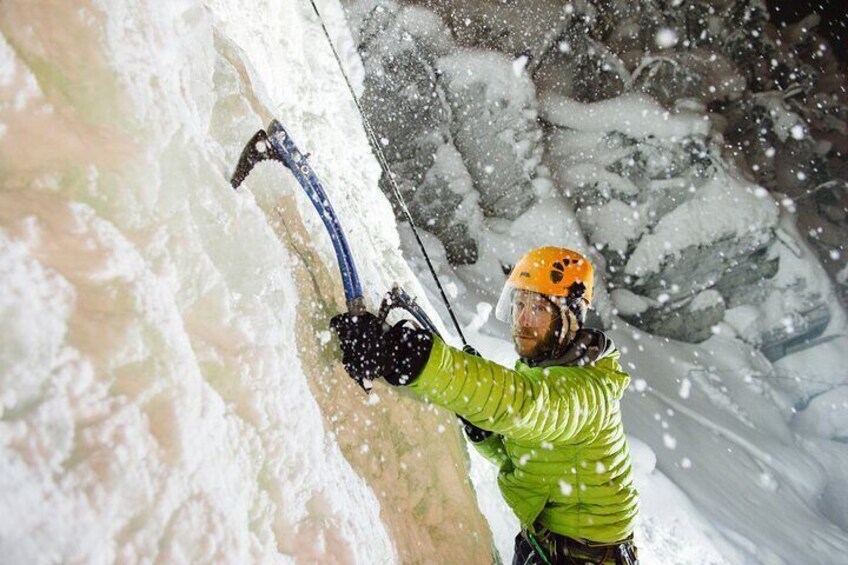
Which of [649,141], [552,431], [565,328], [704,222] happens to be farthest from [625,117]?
[552,431]

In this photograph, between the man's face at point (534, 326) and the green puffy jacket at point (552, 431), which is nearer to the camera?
the green puffy jacket at point (552, 431)

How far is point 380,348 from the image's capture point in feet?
6.10

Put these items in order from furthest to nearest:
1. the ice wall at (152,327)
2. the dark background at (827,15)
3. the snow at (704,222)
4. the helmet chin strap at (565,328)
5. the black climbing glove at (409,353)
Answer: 1. the dark background at (827,15)
2. the snow at (704,222)
3. the helmet chin strap at (565,328)
4. the black climbing glove at (409,353)
5. the ice wall at (152,327)

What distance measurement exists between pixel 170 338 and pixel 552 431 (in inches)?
57.2

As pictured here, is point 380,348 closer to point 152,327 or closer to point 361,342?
point 361,342

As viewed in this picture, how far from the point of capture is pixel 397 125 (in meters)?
12.2

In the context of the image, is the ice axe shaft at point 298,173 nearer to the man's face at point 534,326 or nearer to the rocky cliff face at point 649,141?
the man's face at point 534,326

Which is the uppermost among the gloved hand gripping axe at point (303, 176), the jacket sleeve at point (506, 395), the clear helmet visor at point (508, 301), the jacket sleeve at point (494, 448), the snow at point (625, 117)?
the gloved hand gripping axe at point (303, 176)

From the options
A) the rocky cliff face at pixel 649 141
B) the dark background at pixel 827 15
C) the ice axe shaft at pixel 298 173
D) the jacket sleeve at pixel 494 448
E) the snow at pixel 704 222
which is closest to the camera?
the ice axe shaft at pixel 298 173

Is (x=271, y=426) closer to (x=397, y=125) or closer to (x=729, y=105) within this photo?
(x=397, y=125)

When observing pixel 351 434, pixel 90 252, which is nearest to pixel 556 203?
pixel 351 434

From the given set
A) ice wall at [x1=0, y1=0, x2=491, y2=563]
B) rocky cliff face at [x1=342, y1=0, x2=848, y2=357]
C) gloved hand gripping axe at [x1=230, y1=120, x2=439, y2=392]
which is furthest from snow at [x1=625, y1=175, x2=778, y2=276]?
ice wall at [x1=0, y1=0, x2=491, y2=563]

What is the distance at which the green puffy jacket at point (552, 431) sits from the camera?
1.84 meters

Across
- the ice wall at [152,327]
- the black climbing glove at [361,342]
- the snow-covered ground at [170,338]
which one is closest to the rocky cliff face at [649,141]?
the snow-covered ground at [170,338]
